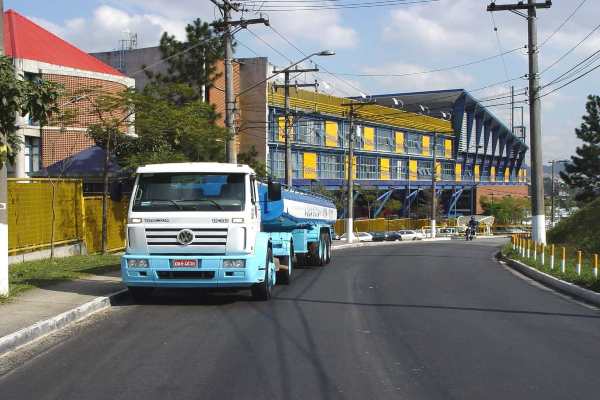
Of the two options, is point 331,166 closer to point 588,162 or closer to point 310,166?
point 310,166

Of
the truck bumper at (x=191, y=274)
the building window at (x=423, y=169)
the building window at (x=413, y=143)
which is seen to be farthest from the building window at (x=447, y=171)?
the truck bumper at (x=191, y=274)

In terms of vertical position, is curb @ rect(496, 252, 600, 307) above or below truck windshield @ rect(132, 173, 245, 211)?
below

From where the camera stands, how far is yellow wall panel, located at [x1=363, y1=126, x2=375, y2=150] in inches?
3174

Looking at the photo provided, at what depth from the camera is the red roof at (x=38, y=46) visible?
3400 cm

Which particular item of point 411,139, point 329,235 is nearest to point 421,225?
point 411,139

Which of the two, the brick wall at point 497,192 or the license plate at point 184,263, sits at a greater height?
the brick wall at point 497,192

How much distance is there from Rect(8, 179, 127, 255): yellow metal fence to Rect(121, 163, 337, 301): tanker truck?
6147mm

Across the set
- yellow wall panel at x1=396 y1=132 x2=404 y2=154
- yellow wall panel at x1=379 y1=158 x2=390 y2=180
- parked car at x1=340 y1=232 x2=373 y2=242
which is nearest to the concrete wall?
parked car at x1=340 y1=232 x2=373 y2=242

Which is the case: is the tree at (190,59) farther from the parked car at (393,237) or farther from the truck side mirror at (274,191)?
the parked car at (393,237)

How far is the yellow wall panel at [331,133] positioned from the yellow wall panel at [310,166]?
8.46 feet

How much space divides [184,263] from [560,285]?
944 cm

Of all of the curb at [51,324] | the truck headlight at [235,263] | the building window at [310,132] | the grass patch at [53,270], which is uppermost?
the building window at [310,132]

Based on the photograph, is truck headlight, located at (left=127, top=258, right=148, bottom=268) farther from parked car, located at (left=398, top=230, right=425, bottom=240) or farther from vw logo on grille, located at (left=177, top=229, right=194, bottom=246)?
parked car, located at (left=398, top=230, right=425, bottom=240)

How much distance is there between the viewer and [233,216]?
39.1 ft
